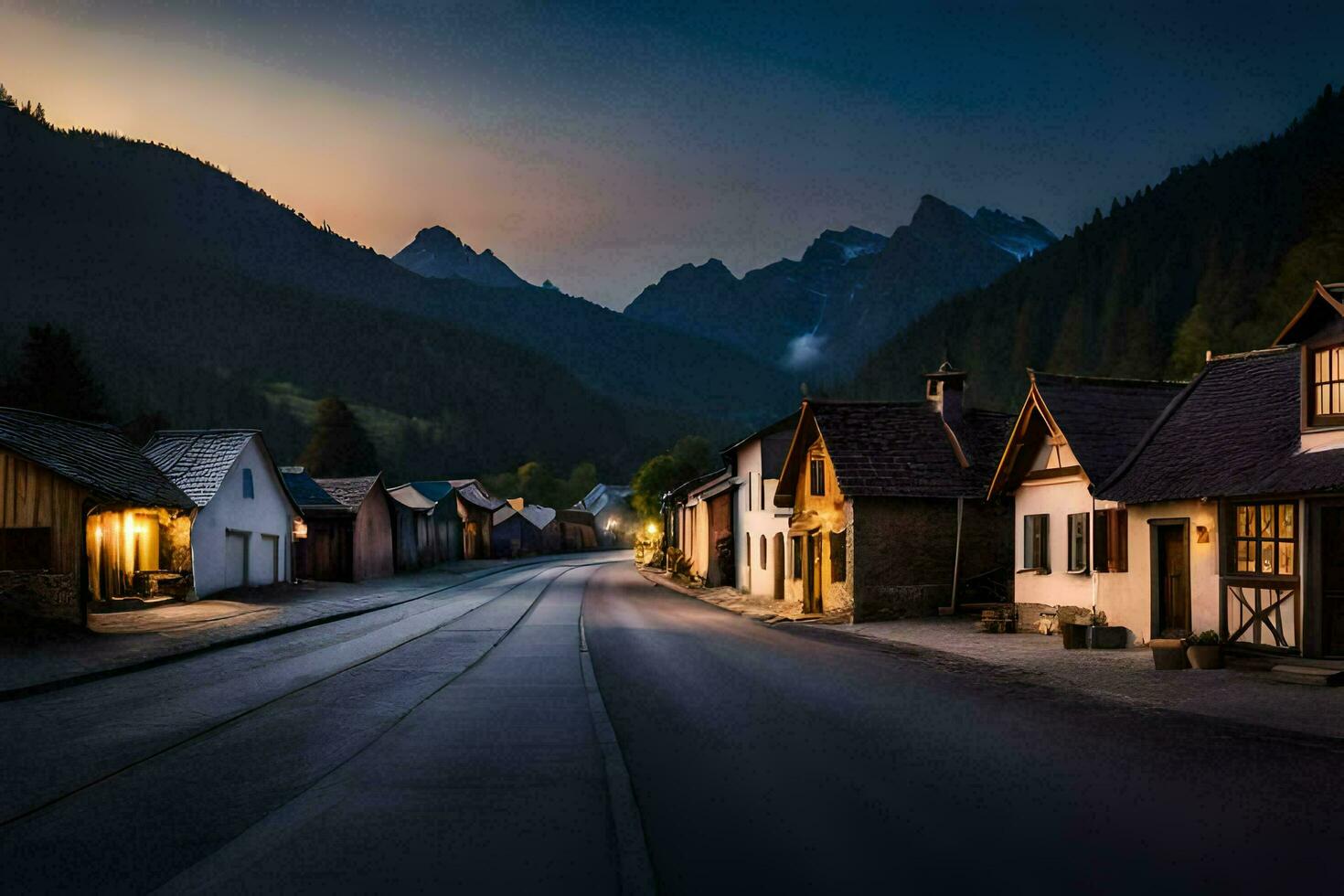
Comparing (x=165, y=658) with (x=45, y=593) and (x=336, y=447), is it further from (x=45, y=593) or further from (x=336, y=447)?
(x=336, y=447)

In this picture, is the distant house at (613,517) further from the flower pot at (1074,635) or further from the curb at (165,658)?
the flower pot at (1074,635)

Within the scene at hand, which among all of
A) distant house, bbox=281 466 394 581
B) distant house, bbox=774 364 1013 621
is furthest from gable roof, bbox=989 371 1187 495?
distant house, bbox=281 466 394 581

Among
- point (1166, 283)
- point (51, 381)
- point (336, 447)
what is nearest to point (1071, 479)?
point (51, 381)

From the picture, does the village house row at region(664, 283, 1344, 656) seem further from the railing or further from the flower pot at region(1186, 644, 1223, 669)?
the flower pot at region(1186, 644, 1223, 669)

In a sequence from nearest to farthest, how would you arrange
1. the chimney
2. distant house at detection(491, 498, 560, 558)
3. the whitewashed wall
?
the chimney, the whitewashed wall, distant house at detection(491, 498, 560, 558)

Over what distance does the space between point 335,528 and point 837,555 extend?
89.9 feet

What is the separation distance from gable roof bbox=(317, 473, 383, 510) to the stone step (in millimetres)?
41166

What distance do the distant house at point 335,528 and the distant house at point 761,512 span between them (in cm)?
1768

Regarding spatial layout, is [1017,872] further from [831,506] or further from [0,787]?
[831,506]

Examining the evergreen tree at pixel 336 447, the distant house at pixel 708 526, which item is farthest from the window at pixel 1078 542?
the evergreen tree at pixel 336 447

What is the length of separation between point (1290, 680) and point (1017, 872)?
41.0 ft

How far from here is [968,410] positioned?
34.8 meters

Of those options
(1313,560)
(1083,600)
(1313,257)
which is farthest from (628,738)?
(1313,257)

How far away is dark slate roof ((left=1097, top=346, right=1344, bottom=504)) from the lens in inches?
697
